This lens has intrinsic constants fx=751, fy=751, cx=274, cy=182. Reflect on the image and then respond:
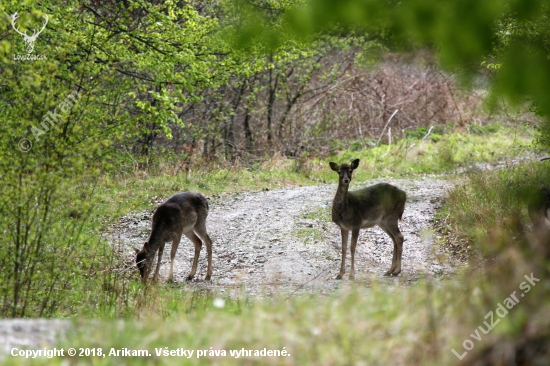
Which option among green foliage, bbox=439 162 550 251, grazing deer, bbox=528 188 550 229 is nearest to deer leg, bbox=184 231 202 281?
green foliage, bbox=439 162 550 251

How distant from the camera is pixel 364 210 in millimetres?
11312

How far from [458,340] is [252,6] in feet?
7.89

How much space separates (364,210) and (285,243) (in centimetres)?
211

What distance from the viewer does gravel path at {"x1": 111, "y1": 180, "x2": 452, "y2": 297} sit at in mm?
10914

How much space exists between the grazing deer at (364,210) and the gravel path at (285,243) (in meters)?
0.40

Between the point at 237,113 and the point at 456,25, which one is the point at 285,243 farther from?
the point at 237,113

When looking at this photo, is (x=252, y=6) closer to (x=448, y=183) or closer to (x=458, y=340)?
(x=458, y=340)

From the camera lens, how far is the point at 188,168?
20.5 meters

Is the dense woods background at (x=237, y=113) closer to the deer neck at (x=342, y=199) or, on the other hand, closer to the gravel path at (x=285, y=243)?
the gravel path at (x=285, y=243)

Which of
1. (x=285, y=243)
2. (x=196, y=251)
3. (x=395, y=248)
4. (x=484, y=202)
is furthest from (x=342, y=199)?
(x=484, y=202)

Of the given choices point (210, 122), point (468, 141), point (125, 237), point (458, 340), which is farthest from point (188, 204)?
point (468, 141)

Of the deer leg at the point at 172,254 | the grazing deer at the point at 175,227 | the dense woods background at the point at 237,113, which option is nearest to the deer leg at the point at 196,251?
the grazing deer at the point at 175,227

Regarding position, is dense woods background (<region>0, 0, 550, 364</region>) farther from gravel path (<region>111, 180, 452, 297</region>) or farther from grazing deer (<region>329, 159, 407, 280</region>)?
grazing deer (<region>329, 159, 407, 280</region>)

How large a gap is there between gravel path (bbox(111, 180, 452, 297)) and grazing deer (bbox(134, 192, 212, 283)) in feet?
1.63
